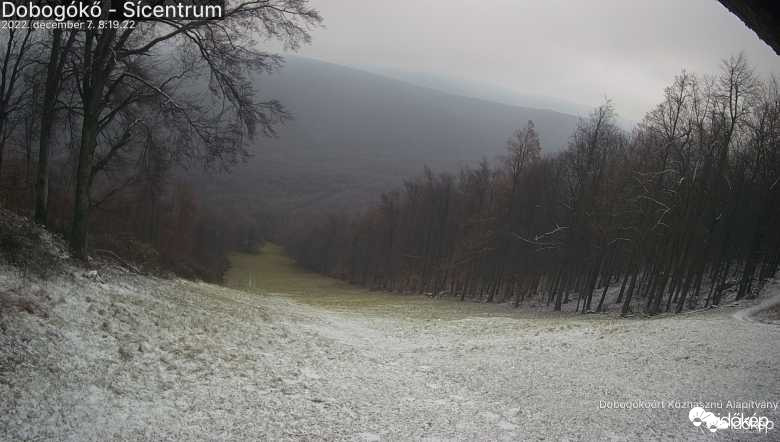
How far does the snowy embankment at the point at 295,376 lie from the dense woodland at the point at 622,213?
14.8 metres

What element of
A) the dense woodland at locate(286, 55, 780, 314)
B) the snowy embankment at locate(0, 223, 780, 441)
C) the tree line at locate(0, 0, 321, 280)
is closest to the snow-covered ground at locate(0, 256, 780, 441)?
→ the snowy embankment at locate(0, 223, 780, 441)

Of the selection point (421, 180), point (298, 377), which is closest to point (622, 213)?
point (298, 377)

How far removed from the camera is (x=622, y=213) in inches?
1062

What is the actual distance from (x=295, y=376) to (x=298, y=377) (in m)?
0.07

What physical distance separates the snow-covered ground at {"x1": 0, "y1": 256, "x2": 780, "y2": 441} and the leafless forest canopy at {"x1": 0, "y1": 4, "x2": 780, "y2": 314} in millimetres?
4630

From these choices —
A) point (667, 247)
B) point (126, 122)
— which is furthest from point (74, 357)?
point (667, 247)

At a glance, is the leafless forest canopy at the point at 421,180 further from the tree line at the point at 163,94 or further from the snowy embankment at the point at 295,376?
the snowy embankment at the point at 295,376

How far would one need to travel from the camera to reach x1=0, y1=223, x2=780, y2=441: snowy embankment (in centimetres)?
608

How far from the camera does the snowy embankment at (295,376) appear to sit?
6078mm

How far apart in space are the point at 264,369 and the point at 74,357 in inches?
138

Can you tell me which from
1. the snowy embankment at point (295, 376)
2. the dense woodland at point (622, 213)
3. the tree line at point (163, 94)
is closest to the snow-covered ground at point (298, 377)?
the snowy embankment at point (295, 376)

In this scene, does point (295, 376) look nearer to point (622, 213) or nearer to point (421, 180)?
point (622, 213)

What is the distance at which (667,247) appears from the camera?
26531 mm

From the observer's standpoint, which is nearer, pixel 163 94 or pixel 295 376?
pixel 295 376
